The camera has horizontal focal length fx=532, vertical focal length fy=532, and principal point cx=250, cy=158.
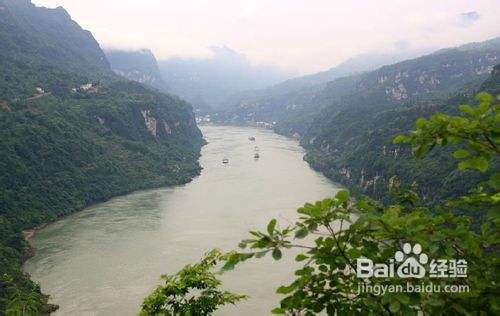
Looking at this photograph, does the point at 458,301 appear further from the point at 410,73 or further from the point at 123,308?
the point at 410,73

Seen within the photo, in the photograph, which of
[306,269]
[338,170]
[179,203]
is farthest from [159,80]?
[306,269]

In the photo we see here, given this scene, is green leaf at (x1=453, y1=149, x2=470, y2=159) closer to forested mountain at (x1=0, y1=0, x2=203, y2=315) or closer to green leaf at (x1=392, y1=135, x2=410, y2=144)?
green leaf at (x1=392, y1=135, x2=410, y2=144)

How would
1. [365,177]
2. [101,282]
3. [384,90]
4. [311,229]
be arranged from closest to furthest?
[311,229]
[101,282]
[365,177]
[384,90]

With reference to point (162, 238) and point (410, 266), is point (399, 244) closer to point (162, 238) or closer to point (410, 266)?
point (410, 266)

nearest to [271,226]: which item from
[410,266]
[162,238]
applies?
[410,266]

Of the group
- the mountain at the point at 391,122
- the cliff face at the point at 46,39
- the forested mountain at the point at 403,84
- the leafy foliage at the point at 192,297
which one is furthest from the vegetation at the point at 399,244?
the forested mountain at the point at 403,84

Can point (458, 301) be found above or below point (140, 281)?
above

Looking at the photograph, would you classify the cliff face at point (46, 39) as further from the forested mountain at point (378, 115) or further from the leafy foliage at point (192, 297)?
the leafy foliage at point (192, 297)

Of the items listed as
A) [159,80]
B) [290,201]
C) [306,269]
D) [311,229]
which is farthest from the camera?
[159,80]
